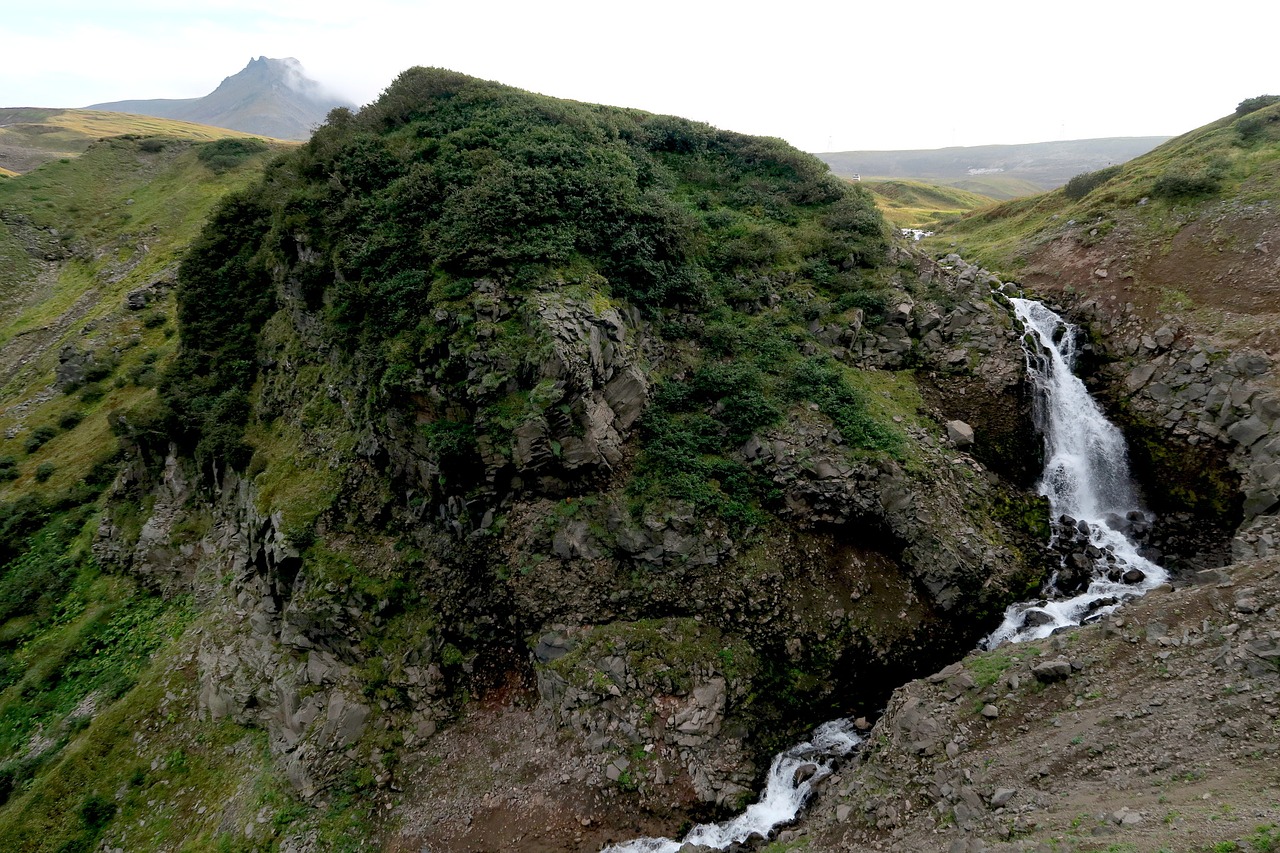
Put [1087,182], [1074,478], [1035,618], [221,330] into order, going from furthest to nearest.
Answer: [1087,182] → [221,330] → [1074,478] → [1035,618]

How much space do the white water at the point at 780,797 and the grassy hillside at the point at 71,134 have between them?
3325 inches

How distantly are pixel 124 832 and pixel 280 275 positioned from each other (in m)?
22.7

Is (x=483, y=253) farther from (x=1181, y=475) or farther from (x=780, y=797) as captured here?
(x=1181, y=475)

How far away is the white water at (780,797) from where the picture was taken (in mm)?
16031

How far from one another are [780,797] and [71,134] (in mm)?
138747

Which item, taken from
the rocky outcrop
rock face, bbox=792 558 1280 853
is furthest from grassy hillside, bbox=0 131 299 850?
rock face, bbox=792 558 1280 853

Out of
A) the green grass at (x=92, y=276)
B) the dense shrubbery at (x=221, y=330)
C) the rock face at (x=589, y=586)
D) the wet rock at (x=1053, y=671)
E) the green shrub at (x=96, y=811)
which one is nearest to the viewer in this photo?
the wet rock at (x=1053, y=671)

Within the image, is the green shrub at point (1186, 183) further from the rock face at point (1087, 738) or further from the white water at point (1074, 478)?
the rock face at point (1087, 738)

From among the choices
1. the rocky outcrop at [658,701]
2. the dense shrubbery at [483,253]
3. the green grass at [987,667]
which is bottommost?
the rocky outcrop at [658,701]

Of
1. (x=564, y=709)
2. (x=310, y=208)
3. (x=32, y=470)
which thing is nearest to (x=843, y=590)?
(x=564, y=709)

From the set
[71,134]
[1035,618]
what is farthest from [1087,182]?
[71,134]

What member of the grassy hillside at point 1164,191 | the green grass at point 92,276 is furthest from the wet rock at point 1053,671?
the green grass at point 92,276

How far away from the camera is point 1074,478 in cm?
2378

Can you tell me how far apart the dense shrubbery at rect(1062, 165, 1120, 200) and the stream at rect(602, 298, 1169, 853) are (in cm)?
1982
